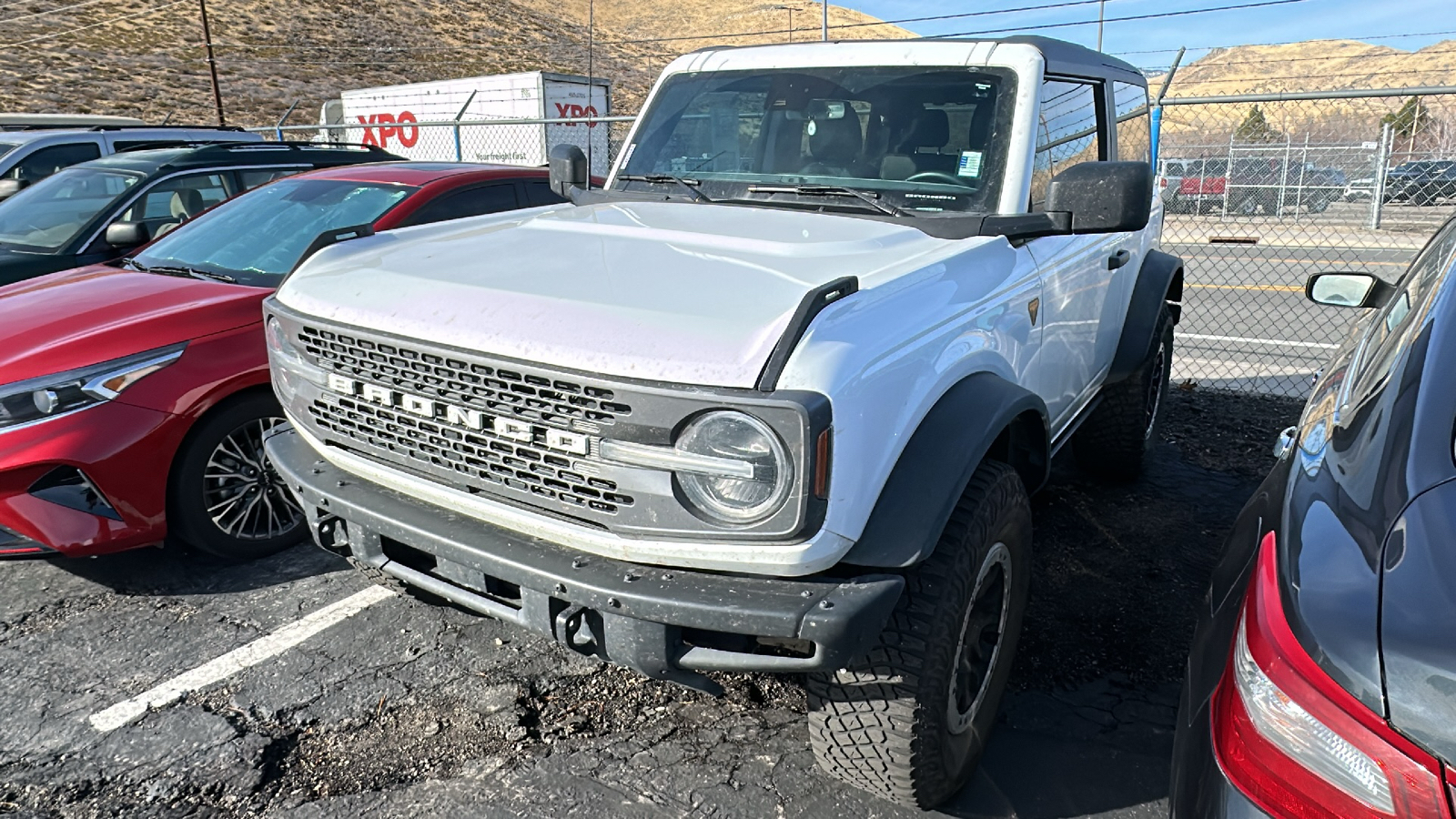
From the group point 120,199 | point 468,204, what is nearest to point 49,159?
point 120,199

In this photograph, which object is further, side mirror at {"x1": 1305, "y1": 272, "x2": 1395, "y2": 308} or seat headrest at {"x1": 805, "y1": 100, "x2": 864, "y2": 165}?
seat headrest at {"x1": 805, "y1": 100, "x2": 864, "y2": 165}

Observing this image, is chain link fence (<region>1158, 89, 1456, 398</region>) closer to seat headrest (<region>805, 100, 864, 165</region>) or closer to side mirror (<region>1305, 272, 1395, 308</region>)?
side mirror (<region>1305, 272, 1395, 308</region>)

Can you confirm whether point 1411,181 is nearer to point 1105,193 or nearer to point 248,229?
point 1105,193

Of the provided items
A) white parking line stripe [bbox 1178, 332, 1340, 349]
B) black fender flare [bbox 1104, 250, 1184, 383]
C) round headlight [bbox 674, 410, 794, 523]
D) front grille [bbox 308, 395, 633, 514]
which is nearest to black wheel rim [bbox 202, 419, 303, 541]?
front grille [bbox 308, 395, 633, 514]

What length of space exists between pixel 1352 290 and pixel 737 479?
2.26 metres

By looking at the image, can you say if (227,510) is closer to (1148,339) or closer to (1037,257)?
(1037,257)

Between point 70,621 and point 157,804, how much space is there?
1.34 meters

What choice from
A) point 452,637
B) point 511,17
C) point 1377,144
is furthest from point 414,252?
point 511,17

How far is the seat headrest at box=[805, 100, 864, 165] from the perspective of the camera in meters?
3.34

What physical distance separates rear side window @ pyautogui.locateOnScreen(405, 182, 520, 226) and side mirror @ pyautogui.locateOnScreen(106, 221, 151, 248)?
66.5 inches

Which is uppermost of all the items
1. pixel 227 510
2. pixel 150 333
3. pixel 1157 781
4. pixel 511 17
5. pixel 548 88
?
pixel 511 17

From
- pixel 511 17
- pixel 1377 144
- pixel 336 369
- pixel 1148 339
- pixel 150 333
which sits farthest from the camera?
pixel 511 17

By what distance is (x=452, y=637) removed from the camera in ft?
11.4

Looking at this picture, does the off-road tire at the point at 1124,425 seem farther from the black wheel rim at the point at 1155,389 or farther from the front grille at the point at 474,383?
the front grille at the point at 474,383
